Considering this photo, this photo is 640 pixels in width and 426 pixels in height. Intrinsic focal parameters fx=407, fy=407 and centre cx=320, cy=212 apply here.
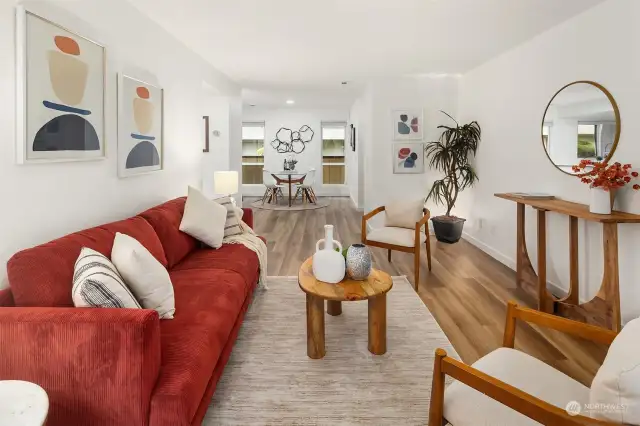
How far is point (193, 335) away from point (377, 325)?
3.86ft

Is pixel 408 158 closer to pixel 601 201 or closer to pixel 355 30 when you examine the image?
pixel 355 30

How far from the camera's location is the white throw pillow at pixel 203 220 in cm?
333

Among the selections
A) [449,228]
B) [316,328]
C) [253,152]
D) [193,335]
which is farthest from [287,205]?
[193,335]

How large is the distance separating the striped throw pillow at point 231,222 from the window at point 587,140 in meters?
3.06

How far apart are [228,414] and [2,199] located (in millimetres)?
1508

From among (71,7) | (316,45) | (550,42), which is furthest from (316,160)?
(71,7)

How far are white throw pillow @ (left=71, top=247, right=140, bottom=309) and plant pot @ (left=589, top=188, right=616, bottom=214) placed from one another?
299 centimetres

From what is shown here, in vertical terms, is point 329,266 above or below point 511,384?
above

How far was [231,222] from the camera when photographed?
3.84m

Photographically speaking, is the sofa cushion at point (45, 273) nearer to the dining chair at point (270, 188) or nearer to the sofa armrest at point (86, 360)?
the sofa armrest at point (86, 360)

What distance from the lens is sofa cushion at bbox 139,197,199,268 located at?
2.96 m

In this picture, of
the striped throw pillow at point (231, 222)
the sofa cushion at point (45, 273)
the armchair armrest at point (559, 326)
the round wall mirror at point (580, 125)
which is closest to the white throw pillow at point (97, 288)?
the sofa cushion at point (45, 273)

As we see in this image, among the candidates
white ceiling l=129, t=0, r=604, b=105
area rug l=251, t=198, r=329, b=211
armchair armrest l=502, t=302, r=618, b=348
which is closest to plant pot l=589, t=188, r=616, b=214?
white ceiling l=129, t=0, r=604, b=105

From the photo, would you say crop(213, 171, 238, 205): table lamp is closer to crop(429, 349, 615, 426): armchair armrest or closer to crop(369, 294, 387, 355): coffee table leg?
crop(369, 294, 387, 355): coffee table leg
